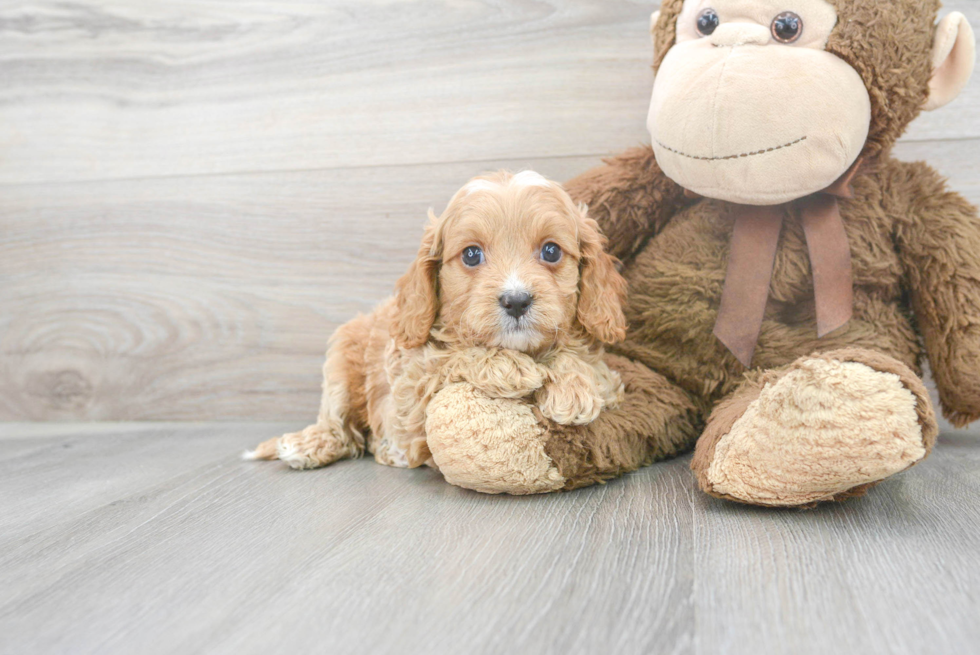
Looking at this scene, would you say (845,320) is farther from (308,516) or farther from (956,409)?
(308,516)

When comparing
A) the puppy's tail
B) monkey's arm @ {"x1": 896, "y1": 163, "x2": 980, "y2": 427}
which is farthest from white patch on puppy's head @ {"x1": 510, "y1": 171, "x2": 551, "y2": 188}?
the puppy's tail

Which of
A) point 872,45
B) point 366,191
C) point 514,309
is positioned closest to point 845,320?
point 872,45

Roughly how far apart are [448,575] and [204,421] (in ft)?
4.10

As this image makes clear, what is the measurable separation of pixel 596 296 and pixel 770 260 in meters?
0.30

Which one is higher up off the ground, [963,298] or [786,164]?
[786,164]

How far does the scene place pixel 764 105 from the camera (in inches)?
41.3

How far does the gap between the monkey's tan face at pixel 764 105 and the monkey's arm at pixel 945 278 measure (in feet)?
0.60

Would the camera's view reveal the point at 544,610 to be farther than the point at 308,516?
No

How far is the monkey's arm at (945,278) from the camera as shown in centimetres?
116

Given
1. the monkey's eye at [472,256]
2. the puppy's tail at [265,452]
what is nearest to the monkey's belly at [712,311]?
the monkey's eye at [472,256]

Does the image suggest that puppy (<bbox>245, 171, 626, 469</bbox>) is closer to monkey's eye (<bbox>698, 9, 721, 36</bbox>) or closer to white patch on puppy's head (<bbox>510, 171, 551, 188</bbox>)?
white patch on puppy's head (<bbox>510, 171, 551, 188</bbox>)

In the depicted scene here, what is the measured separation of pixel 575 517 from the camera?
3.27ft

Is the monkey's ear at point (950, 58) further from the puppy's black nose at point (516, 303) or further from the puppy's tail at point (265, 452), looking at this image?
the puppy's tail at point (265, 452)

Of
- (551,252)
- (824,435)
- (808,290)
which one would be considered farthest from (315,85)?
(824,435)
